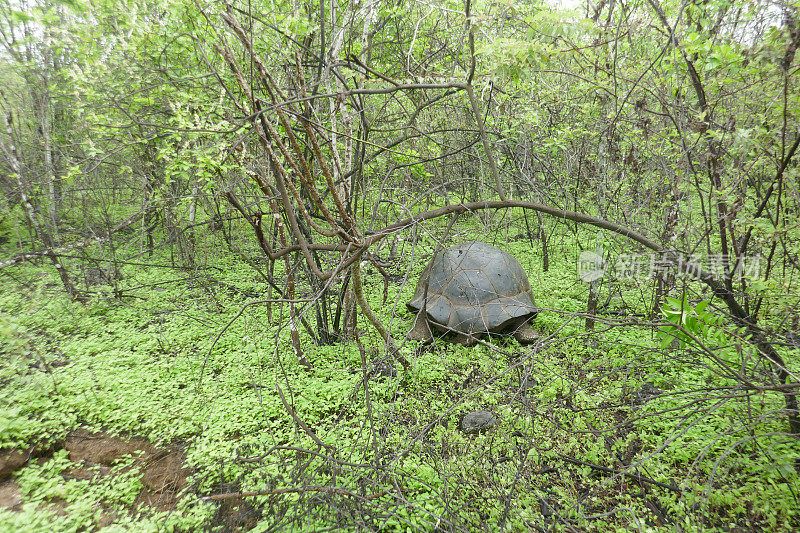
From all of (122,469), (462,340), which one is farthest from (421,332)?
(122,469)

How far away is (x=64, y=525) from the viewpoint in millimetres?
2514

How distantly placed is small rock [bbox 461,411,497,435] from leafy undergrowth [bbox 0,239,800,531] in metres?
0.08

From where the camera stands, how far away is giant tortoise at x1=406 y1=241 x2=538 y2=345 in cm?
461

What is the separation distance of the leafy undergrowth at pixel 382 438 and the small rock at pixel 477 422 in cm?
8

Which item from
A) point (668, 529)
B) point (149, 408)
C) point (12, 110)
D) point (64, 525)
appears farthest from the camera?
point (12, 110)

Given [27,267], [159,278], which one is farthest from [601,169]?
[27,267]

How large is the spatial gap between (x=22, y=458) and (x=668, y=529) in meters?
4.82

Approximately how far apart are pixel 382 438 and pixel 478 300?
2283mm

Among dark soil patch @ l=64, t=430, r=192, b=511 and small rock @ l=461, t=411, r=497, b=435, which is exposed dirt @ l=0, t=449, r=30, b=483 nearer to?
dark soil patch @ l=64, t=430, r=192, b=511

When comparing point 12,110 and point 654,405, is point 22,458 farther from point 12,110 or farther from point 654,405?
point 12,110

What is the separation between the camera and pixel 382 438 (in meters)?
2.86

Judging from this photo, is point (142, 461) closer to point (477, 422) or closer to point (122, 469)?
point (122, 469)

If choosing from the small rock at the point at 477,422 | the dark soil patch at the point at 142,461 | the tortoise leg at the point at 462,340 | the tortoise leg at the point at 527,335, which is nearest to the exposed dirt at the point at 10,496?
the dark soil patch at the point at 142,461

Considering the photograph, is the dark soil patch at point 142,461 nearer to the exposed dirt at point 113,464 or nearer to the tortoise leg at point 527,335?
the exposed dirt at point 113,464
